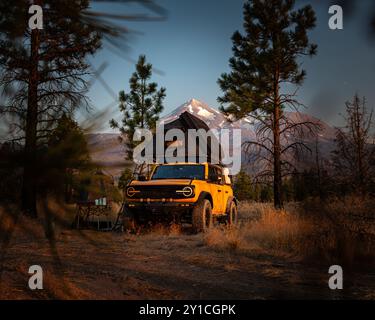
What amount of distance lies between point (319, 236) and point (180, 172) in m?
4.86

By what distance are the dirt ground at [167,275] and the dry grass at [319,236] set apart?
0.42 m

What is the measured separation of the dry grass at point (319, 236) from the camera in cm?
611

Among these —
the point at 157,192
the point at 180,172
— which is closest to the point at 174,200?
the point at 157,192

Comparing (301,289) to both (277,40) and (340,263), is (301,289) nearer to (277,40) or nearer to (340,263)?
(340,263)

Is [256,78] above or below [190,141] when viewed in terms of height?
above

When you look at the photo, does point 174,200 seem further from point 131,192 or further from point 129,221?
point 129,221

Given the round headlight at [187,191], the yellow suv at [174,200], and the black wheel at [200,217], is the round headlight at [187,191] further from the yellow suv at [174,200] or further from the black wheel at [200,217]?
the black wheel at [200,217]

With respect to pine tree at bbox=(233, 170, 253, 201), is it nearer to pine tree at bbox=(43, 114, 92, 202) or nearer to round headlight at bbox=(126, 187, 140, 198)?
round headlight at bbox=(126, 187, 140, 198)

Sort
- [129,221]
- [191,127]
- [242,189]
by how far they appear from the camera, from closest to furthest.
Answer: [129,221]
[191,127]
[242,189]

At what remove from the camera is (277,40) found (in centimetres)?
1906

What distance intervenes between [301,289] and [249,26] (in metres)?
17.5

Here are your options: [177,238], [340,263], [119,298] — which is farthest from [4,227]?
[177,238]

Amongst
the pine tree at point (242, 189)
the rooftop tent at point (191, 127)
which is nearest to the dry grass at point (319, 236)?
the rooftop tent at point (191, 127)

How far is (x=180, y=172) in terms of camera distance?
1125 centimetres
